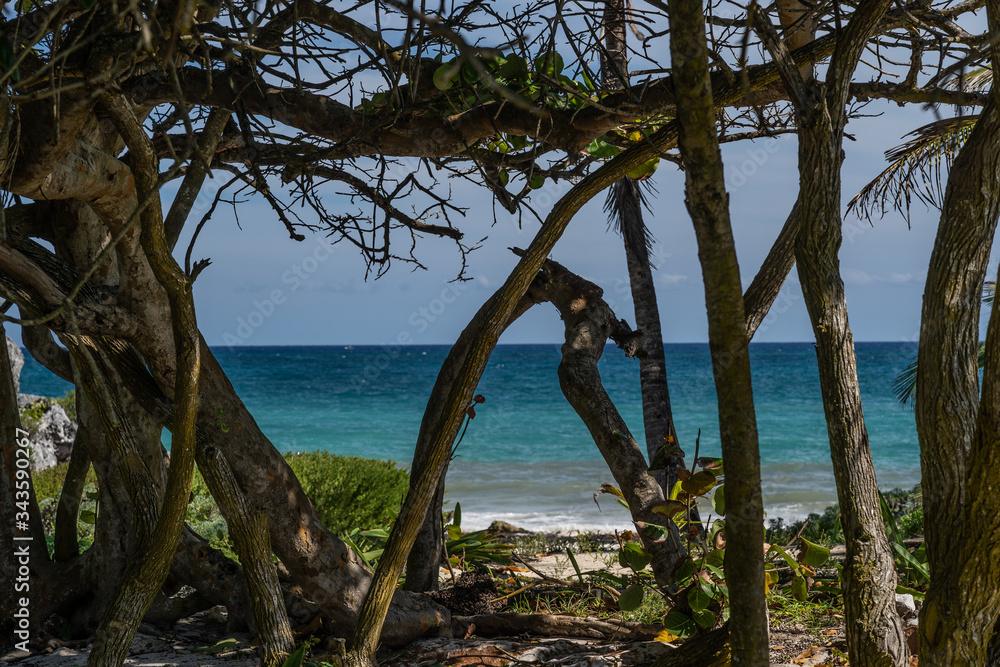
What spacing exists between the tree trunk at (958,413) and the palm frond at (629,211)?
385 cm

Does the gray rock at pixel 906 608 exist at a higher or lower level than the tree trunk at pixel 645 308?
lower

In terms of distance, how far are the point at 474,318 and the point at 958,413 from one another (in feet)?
7.33

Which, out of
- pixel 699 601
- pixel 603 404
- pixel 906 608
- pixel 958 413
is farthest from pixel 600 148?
pixel 906 608

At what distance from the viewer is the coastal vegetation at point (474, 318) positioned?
177 cm

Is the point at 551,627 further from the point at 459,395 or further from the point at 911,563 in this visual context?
the point at 911,563

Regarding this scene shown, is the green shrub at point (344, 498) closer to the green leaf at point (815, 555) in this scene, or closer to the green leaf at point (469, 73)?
the green leaf at point (815, 555)

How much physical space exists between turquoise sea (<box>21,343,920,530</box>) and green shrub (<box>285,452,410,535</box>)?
1.11m

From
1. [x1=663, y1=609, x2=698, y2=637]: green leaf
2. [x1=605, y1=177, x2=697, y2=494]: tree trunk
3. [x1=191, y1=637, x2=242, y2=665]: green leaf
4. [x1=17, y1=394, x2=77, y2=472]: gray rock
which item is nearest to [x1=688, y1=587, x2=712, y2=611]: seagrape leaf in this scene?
[x1=663, y1=609, x2=698, y2=637]: green leaf

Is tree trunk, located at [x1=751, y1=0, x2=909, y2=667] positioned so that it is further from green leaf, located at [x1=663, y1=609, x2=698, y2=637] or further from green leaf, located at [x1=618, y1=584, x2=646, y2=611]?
green leaf, located at [x1=618, y1=584, x2=646, y2=611]

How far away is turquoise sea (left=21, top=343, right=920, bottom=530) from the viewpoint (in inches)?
486

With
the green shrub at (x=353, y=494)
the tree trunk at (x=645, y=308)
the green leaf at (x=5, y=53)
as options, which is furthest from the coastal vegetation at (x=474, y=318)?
the green shrub at (x=353, y=494)

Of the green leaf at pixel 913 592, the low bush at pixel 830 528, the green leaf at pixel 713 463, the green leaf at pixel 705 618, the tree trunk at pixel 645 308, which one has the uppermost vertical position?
the tree trunk at pixel 645 308

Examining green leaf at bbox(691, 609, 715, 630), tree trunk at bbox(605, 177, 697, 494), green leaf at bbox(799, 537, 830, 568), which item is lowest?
green leaf at bbox(691, 609, 715, 630)

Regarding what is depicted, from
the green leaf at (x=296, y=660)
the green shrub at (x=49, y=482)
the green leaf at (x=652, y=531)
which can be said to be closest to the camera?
the green leaf at (x=296, y=660)
